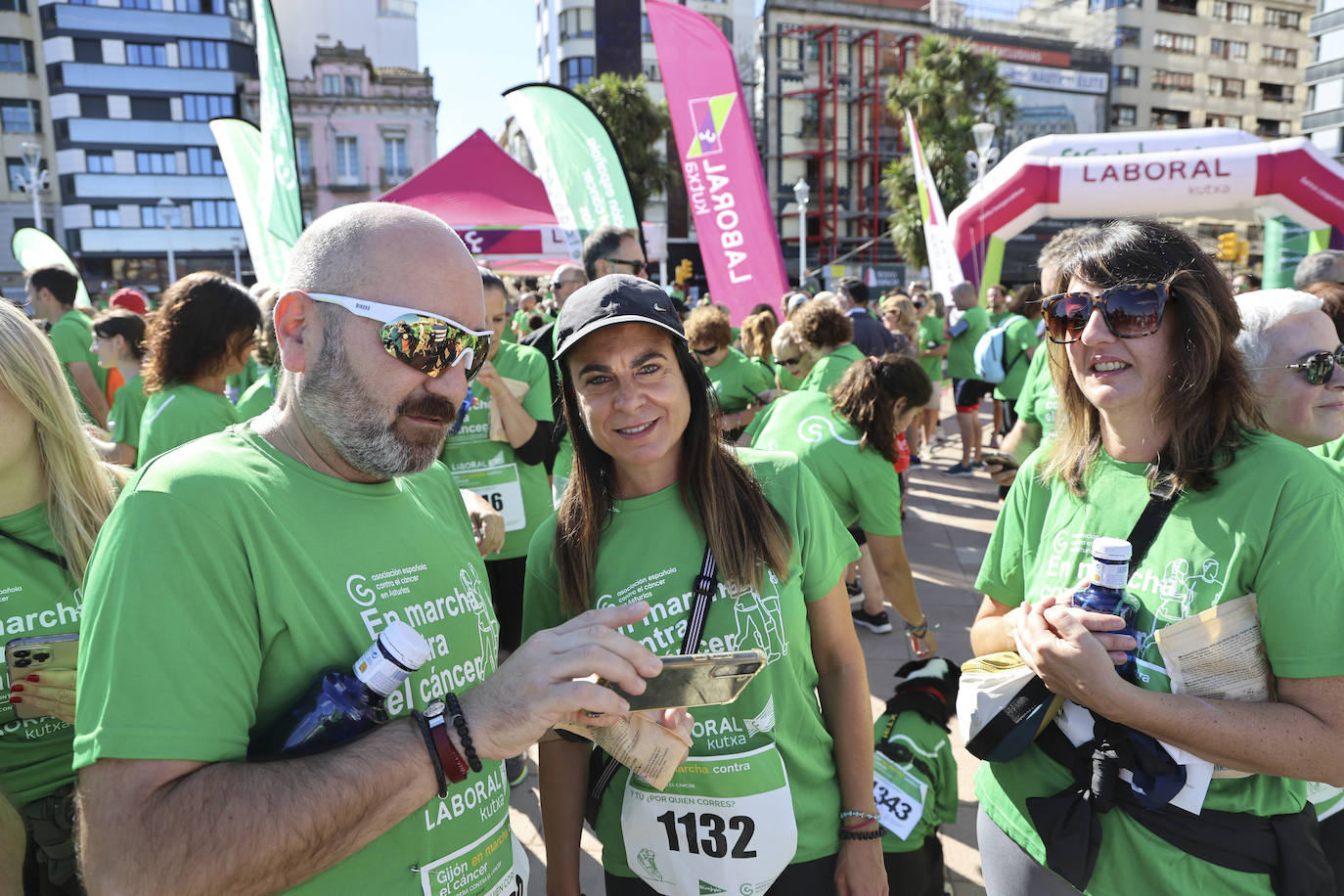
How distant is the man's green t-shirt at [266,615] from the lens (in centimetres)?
109

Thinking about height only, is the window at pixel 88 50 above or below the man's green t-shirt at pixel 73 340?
above

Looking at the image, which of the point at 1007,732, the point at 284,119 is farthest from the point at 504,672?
the point at 284,119

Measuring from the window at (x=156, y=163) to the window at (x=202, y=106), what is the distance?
2.51 meters

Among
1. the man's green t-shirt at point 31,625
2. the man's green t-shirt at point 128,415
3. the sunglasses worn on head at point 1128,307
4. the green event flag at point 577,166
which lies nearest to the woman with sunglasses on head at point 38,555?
the man's green t-shirt at point 31,625

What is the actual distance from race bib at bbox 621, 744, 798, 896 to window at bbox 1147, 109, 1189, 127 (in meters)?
60.4

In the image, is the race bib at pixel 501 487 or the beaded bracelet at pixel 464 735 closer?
the beaded bracelet at pixel 464 735

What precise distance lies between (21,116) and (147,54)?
7.71 m

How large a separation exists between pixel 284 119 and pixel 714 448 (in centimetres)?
632

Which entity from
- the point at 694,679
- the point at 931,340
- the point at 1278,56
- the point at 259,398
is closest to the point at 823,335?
the point at 259,398

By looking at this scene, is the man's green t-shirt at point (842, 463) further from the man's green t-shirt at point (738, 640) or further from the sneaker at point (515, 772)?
the sneaker at point (515, 772)

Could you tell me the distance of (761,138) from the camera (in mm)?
44844

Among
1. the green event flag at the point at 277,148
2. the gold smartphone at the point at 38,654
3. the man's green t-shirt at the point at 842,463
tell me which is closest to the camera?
the gold smartphone at the point at 38,654

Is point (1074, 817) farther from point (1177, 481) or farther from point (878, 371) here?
Answer: point (878, 371)

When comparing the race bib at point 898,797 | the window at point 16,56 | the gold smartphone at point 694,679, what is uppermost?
the window at point 16,56
